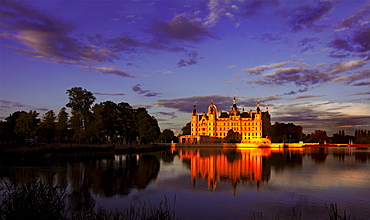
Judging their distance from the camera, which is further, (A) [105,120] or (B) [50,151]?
(A) [105,120]

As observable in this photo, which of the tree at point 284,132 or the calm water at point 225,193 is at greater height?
the tree at point 284,132

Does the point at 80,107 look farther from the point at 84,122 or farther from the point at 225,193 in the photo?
the point at 225,193

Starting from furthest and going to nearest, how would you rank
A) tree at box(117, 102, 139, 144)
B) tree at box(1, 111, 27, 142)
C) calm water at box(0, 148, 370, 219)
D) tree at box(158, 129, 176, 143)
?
tree at box(158, 129, 176, 143) < tree at box(1, 111, 27, 142) < tree at box(117, 102, 139, 144) < calm water at box(0, 148, 370, 219)

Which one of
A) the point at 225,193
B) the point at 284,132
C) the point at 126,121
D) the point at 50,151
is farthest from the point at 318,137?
the point at 225,193

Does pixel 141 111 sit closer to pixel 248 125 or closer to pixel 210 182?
pixel 210 182

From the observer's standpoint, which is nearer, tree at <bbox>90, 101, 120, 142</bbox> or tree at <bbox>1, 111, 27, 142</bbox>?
tree at <bbox>90, 101, 120, 142</bbox>

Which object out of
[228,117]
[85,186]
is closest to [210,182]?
[85,186]

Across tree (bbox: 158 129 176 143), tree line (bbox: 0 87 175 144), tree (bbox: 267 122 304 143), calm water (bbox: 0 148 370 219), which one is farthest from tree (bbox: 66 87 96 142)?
tree (bbox: 267 122 304 143)

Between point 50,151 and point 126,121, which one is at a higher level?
point 126,121

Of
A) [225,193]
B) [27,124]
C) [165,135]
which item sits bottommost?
[225,193]

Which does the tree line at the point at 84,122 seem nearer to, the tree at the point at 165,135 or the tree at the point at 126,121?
the tree at the point at 126,121

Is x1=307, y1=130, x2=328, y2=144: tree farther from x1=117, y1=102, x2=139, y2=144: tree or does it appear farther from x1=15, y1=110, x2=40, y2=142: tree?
x1=15, y1=110, x2=40, y2=142: tree

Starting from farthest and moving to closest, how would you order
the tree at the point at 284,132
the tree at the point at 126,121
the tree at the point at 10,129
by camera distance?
the tree at the point at 284,132 < the tree at the point at 10,129 < the tree at the point at 126,121

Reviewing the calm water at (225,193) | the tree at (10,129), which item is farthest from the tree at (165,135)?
the calm water at (225,193)
